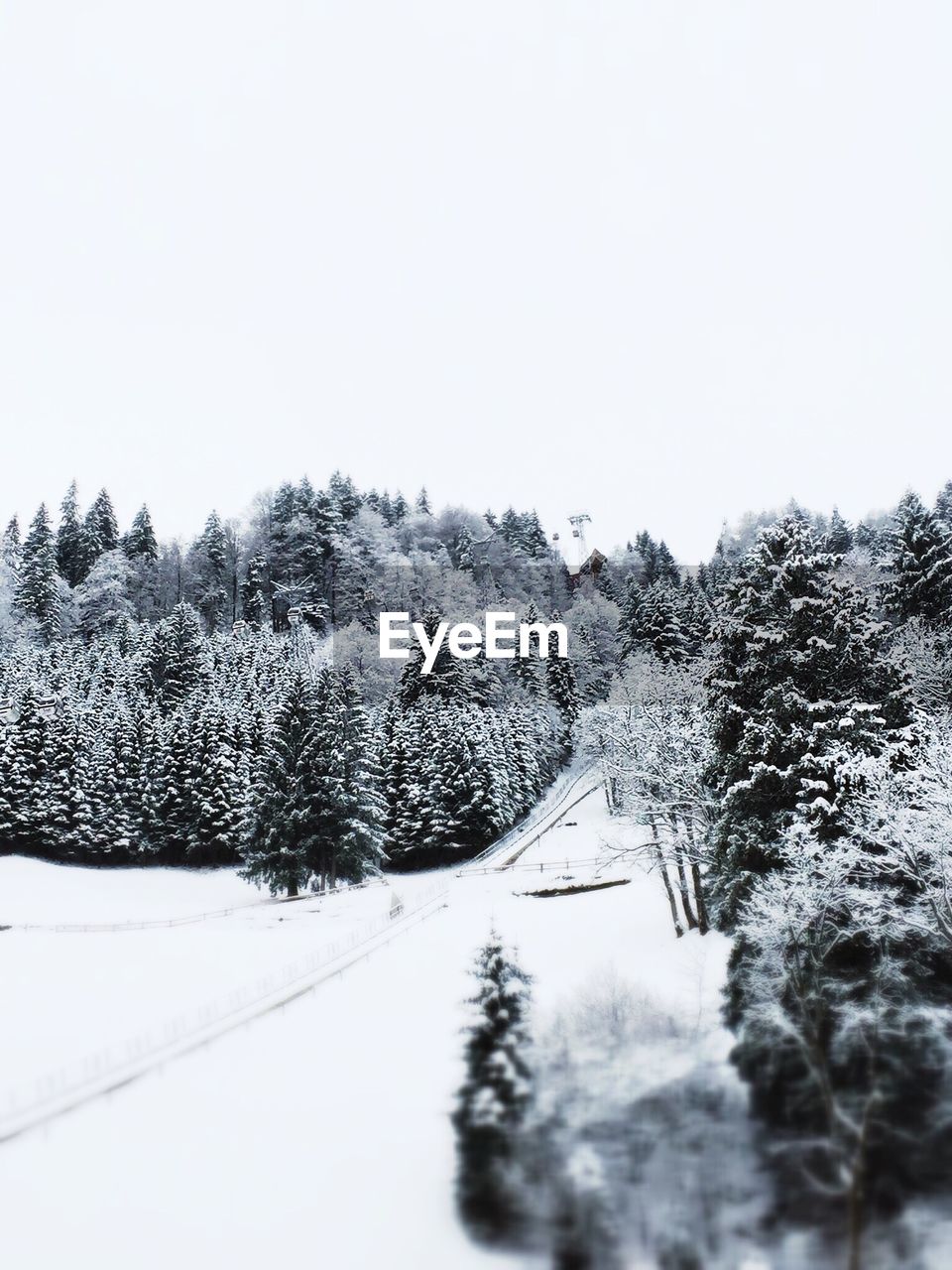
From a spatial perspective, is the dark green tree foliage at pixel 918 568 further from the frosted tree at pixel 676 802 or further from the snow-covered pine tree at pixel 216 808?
the snow-covered pine tree at pixel 216 808

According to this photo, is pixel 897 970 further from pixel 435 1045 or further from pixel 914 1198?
pixel 435 1045

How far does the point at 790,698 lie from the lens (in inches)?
806

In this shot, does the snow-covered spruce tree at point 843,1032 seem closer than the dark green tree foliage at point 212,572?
Yes

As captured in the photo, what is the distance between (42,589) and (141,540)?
1532 centimetres

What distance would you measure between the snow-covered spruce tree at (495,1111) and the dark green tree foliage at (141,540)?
93551 mm

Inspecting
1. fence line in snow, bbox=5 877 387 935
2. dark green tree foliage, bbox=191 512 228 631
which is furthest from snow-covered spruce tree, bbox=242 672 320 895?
dark green tree foliage, bbox=191 512 228 631

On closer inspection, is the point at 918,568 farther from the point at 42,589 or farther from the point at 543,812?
the point at 42,589

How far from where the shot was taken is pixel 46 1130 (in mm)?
15281

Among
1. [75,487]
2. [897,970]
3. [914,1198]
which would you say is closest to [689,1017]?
[897,970]

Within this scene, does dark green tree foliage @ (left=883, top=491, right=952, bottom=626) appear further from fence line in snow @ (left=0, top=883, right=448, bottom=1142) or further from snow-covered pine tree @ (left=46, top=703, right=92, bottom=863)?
snow-covered pine tree @ (left=46, top=703, right=92, bottom=863)

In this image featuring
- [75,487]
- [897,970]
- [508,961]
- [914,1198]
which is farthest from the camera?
Answer: [75,487]

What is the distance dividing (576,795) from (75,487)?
89221 millimetres

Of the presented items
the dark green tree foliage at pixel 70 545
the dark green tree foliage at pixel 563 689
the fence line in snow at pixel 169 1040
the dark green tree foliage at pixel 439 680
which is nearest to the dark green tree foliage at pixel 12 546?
the dark green tree foliage at pixel 70 545

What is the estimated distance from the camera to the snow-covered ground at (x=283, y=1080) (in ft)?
40.4
